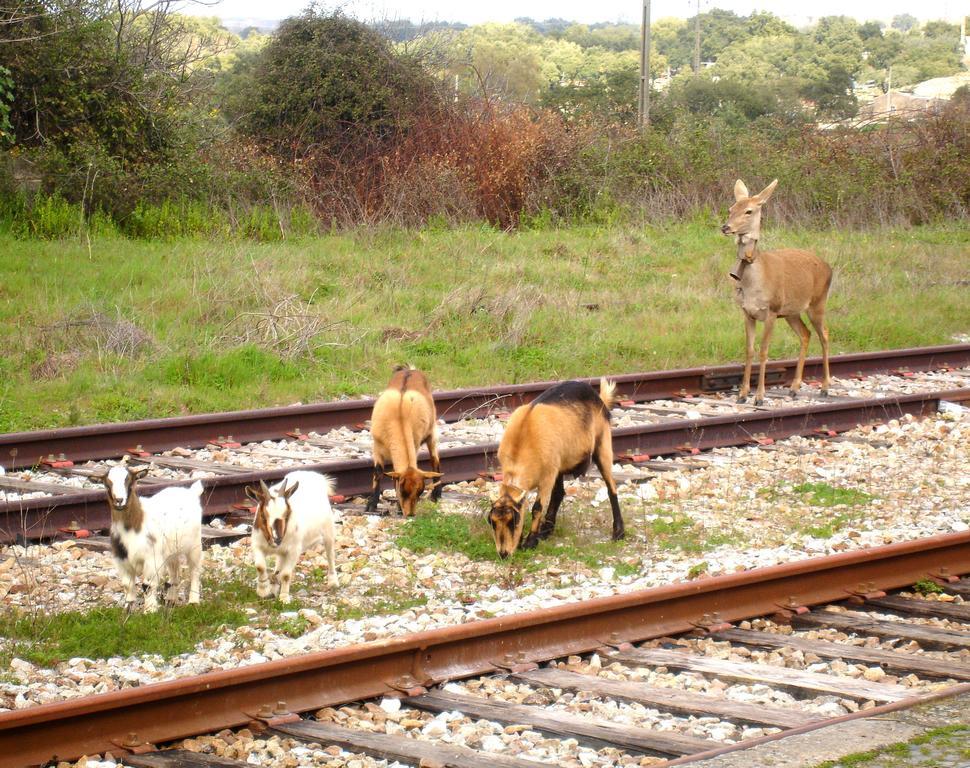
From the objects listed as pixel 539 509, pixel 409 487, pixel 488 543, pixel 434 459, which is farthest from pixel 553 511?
pixel 434 459

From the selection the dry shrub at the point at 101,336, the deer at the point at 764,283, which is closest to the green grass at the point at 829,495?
the deer at the point at 764,283

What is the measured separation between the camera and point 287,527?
719 cm

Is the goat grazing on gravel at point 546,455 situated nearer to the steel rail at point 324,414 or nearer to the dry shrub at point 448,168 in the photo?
the steel rail at point 324,414

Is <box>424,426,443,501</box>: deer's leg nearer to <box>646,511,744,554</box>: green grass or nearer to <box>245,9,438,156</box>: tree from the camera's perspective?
<box>646,511,744,554</box>: green grass

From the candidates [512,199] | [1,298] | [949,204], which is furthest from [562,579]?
[949,204]

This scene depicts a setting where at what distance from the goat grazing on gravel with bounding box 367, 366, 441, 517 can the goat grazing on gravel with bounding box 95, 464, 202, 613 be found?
208 centimetres

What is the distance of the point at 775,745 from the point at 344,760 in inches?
64.4

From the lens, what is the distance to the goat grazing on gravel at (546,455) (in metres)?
8.09

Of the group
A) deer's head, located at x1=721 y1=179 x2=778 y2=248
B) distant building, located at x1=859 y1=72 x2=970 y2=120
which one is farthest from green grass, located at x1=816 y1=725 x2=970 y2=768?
distant building, located at x1=859 y1=72 x2=970 y2=120

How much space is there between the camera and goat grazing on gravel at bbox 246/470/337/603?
714 cm

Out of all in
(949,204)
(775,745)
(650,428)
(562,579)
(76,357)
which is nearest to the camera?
(775,745)

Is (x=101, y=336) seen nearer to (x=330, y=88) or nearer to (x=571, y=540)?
(x=571, y=540)

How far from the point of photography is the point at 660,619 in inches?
268

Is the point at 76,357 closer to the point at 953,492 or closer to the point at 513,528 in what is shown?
the point at 513,528
